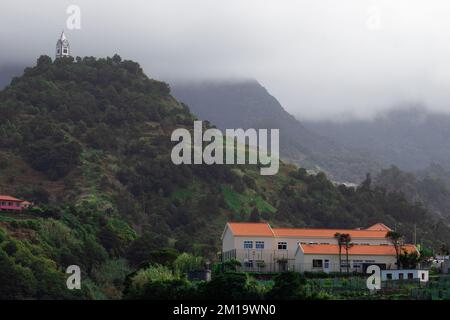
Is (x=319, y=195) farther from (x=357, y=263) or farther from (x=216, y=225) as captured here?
(x=357, y=263)

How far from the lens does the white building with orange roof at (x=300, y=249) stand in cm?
10456

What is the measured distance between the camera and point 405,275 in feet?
319

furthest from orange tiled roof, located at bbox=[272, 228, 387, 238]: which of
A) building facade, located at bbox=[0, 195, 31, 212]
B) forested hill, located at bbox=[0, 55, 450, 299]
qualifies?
building facade, located at bbox=[0, 195, 31, 212]

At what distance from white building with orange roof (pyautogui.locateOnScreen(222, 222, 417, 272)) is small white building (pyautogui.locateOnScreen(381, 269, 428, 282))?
5.63m

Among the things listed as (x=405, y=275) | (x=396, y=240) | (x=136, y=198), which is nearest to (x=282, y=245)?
(x=396, y=240)

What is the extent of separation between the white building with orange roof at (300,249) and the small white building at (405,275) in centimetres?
563

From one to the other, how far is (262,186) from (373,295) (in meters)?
101

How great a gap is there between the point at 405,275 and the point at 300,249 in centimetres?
1127

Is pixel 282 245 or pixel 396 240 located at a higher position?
pixel 396 240

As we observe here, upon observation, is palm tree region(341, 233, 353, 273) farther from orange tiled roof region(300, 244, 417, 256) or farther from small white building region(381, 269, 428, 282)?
small white building region(381, 269, 428, 282)

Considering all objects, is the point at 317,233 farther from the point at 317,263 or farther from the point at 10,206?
the point at 10,206

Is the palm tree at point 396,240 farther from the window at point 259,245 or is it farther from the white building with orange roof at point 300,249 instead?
the window at point 259,245

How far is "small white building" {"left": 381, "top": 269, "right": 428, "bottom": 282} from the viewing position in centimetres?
9675
